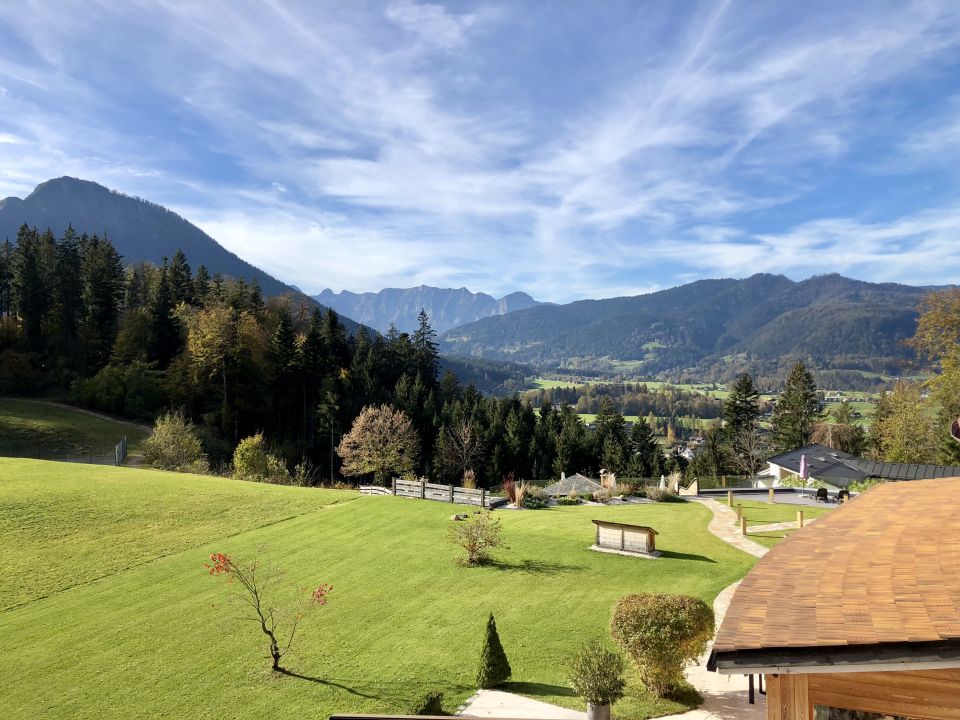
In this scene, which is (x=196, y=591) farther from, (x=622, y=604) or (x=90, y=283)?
(x=90, y=283)

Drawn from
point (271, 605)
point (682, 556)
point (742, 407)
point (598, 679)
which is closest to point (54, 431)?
point (271, 605)

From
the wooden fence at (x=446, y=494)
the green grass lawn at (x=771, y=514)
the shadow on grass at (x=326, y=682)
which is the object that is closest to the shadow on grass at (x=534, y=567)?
the shadow on grass at (x=326, y=682)

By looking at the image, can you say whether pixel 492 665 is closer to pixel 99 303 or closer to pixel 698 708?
pixel 698 708

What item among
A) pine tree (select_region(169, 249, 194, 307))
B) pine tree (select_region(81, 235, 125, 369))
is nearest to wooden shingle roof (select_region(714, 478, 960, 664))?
pine tree (select_region(81, 235, 125, 369))

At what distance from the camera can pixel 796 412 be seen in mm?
66625

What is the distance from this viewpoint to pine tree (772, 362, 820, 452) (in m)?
65.7

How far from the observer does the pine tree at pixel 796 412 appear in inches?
2586

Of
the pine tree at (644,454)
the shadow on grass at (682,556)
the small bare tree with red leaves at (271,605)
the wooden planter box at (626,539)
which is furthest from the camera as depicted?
the pine tree at (644,454)

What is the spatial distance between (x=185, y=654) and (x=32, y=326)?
65519mm

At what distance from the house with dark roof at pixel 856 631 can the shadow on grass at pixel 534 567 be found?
38.2 feet

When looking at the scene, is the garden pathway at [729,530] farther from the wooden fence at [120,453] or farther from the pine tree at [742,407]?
the pine tree at [742,407]

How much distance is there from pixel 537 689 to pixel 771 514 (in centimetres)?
2014

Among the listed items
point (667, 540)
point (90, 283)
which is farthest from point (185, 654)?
point (90, 283)

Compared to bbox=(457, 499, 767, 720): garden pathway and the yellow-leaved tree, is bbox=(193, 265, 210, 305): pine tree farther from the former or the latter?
bbox=(457, 499, 767, 720): garden pathway
